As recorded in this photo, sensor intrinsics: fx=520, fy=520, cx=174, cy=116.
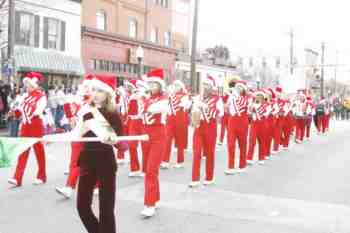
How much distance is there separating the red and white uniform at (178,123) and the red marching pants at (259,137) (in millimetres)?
1664

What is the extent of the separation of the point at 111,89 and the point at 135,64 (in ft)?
98.4

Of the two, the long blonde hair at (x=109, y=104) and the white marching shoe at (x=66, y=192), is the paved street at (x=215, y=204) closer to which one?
the white marching shoe at (x=66, y=192)

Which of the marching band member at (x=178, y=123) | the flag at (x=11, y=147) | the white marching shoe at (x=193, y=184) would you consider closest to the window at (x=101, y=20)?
the marching band member at (x=178, y=123)

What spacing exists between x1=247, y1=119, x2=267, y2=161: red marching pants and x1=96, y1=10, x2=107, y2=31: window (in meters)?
22.6

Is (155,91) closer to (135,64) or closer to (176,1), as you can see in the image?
(135,64)

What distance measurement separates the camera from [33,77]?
30.0ft

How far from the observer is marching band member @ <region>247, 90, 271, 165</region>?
42.2 ft

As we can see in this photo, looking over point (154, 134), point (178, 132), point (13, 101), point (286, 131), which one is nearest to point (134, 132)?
point (178, 132)

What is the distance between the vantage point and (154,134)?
7594 millimetres

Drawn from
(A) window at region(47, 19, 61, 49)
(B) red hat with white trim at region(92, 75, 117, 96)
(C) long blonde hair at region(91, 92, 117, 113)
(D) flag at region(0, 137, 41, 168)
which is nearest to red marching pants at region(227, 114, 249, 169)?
(D) flag at region(0, 137, 41, 168)

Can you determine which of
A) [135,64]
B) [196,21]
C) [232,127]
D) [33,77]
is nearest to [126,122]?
[232,127]

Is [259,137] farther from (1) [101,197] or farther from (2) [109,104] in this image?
(1) [101,197]

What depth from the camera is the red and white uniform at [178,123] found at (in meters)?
A: 12.2

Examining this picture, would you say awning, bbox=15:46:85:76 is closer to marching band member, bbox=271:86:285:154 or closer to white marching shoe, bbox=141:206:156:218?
marching band member, bbox=271:86:285:154
